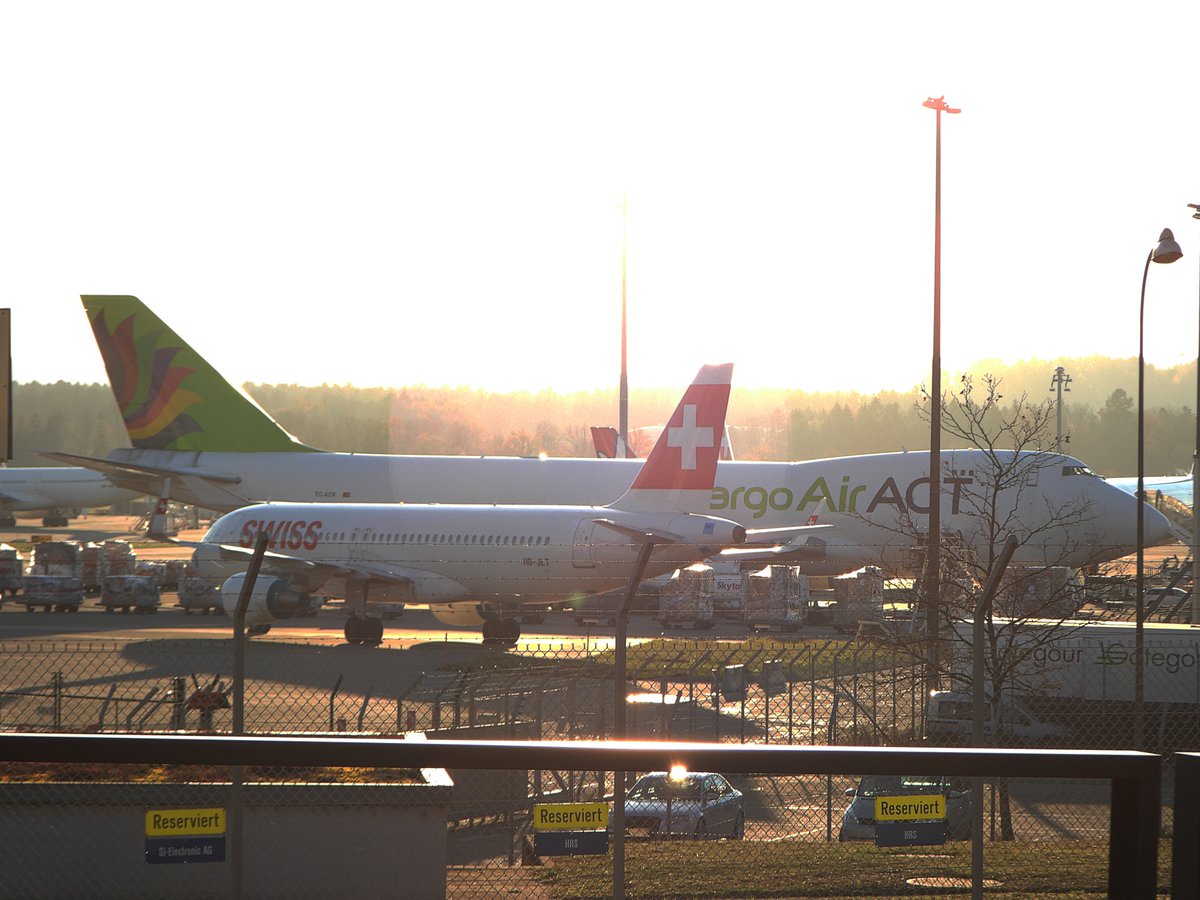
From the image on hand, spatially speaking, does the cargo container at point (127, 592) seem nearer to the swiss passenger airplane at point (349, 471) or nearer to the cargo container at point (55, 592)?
the cargo container at point (55, 592)

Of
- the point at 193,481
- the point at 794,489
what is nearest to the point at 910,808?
the point at 794,489

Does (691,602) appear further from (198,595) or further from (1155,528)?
(198,595)

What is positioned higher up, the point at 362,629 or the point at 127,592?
the point at 362,629

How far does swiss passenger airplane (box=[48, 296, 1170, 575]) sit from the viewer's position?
40.6 m

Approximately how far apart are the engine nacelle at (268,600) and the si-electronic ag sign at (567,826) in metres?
19.4

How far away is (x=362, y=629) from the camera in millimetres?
29422

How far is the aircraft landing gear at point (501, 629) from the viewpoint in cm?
3009

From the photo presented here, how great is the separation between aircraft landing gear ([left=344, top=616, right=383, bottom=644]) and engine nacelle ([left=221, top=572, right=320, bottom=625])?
1.17 meters

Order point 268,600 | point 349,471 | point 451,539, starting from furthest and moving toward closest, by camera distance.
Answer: point 349,471
point 451,539
point 268,600

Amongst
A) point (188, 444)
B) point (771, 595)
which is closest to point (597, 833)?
point (771, 595)

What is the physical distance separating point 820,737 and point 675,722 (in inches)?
81.3

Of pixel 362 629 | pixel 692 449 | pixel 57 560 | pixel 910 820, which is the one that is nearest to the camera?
pixel 910 820

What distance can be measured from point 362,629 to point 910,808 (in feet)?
79.1

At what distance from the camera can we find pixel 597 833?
6.20m
